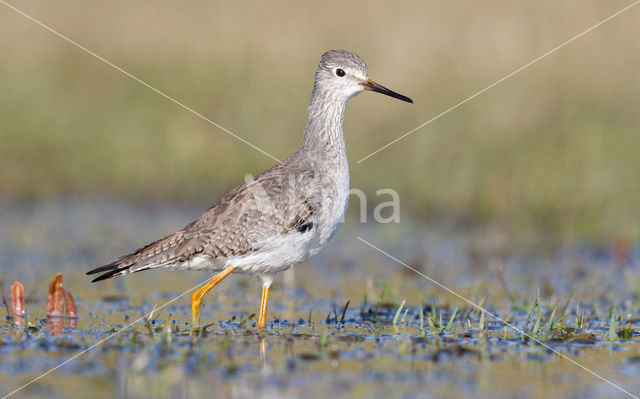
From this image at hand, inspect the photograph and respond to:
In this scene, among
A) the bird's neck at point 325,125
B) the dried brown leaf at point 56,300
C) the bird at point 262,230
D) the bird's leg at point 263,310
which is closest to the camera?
the bird at point 262,230

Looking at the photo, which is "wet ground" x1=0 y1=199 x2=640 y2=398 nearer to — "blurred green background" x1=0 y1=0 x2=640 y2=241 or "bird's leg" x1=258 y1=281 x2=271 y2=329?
"bird's leg" x1=258 y1=281 x2=271 y2=329

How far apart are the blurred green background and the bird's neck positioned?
12.7 ft

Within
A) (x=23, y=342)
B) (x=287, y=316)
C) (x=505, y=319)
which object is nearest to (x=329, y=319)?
(x=287, y=316)

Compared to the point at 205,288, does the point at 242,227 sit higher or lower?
higher

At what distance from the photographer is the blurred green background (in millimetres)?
12195

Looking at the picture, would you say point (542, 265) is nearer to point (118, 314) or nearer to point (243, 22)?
point (118, 314)

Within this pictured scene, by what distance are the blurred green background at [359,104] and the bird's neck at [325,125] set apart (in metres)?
3.87

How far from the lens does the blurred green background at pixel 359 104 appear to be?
12195 mm

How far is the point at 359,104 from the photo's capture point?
48.0 feet

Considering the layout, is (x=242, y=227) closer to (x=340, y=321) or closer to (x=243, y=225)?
(x=243, y=225)

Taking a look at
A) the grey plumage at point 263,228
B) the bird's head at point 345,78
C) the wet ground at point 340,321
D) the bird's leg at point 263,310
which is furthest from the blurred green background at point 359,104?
the bird's leg at point 263,310

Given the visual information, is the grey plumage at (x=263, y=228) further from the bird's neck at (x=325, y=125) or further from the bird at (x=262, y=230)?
the bird's neck at (x=325, y=125)

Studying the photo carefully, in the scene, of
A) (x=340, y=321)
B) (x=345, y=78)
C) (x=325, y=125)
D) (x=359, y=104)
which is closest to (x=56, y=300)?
(x=340, y=321)

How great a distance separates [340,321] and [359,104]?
25.1ft
